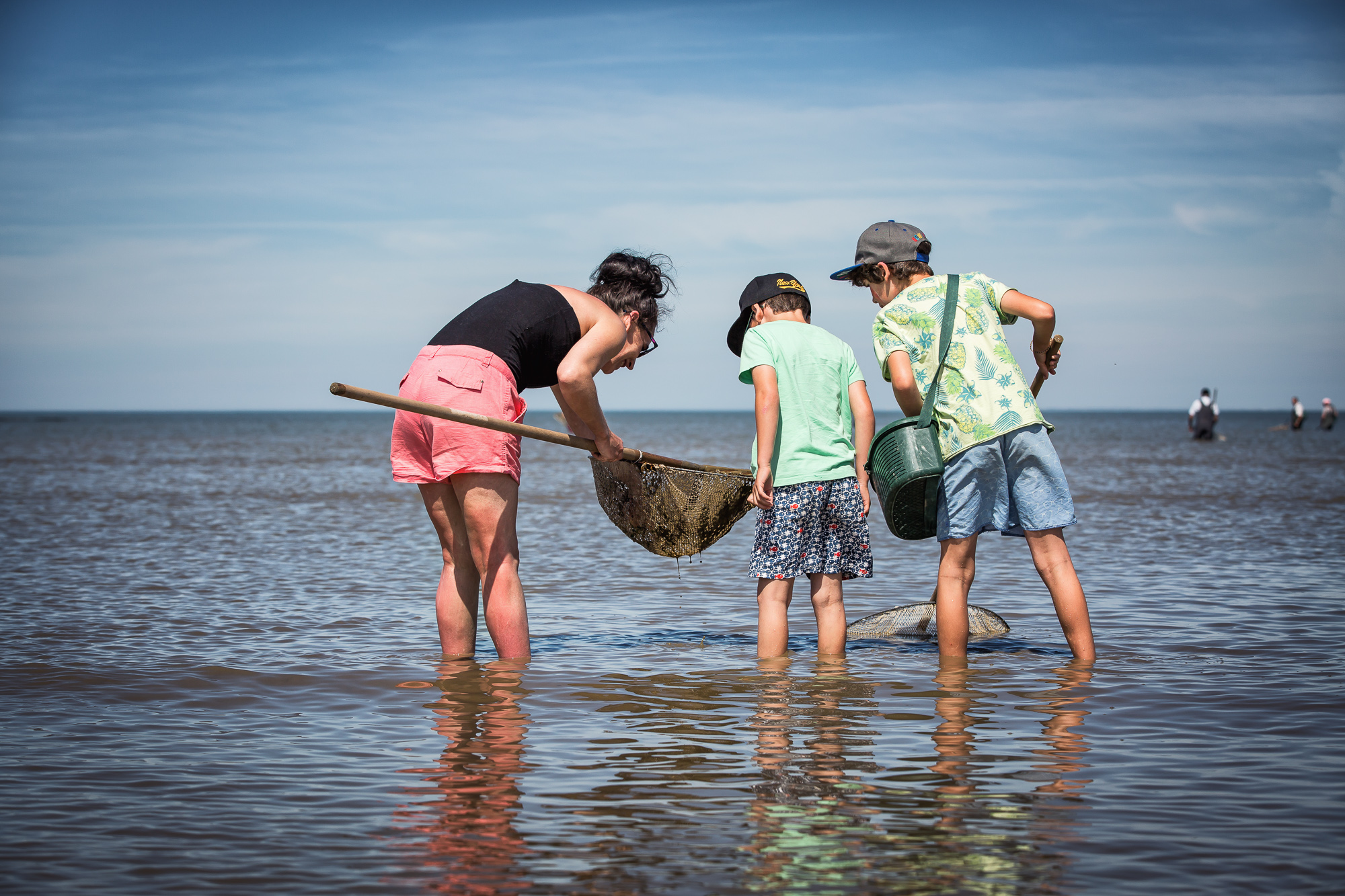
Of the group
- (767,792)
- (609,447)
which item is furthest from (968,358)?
(767,792)

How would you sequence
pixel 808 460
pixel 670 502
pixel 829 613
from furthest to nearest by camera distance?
pixel 670 502 → pixel 829 613 → pixel 808 460

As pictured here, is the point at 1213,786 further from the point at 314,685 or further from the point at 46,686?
the point at 46,686

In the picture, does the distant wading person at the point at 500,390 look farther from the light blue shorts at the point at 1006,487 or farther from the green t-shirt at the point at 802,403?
the light blue shorts at the point at 1006,487

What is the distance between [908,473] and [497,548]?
160cm

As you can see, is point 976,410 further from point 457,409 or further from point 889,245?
point 457,409

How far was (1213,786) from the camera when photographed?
308 centimetres

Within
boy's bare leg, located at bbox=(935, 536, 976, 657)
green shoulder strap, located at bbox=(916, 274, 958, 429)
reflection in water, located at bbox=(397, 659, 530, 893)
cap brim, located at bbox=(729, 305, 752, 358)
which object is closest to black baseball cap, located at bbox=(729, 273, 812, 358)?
cap brim, located at bbox=(729, 305, 752, 358)

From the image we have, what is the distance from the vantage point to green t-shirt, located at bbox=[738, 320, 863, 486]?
443 centimetres

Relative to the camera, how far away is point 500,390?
4.09 meters

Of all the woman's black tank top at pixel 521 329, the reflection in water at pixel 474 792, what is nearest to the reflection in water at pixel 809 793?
the reflection in water at pixel 474 792

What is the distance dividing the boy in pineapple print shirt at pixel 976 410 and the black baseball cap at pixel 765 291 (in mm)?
305

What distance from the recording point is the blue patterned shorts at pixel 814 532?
4.43m

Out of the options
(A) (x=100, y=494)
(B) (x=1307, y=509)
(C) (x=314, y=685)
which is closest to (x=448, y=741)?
(C) (x=314, y=685)

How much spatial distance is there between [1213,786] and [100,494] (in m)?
16.2
